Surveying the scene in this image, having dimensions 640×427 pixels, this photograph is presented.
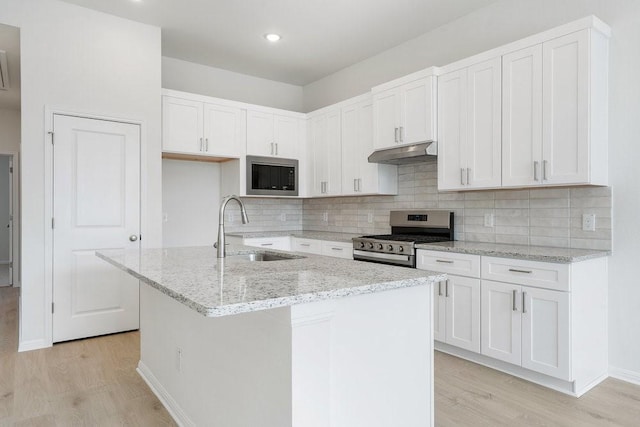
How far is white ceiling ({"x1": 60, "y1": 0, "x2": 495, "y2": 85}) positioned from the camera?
3426 millimetres

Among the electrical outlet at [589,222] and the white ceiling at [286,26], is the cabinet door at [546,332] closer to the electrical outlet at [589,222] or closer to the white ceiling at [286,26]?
the electrical outlet at [589,222]

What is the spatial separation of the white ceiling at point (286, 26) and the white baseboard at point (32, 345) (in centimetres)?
287

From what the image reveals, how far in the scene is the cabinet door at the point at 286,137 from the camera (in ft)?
16.0

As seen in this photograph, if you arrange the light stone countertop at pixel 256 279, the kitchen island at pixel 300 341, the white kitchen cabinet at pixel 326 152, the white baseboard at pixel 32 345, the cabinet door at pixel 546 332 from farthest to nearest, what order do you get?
1. the white kitchen cabinet at pixel 326 152
2. the white baseboard at pixel 32 345
3. the cabinet door at pixel 546 332
4. the kitchen island at pixel 300 341
5. the light stone countertop at pixel 256 279

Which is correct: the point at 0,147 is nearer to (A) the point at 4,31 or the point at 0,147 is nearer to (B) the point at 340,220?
(A) the point at 4,31

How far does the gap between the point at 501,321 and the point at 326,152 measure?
2.74 meters

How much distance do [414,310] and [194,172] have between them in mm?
3765

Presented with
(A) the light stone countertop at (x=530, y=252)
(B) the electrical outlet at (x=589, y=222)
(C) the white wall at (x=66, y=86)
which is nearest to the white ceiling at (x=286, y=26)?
(C) the white wall at (x=66, y=86)

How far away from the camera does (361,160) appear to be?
14.0 feet

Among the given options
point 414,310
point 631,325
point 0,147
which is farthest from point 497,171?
point 0,147

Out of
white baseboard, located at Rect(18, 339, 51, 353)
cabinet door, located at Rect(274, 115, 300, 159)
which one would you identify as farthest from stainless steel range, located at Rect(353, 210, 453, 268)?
white baseboard, located at Rect(18, 339, 51, 353)

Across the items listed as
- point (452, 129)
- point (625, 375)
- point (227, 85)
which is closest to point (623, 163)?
point (452, 129)

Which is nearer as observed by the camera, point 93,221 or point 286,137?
point 93,221

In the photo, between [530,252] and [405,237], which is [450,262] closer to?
[530,252]
